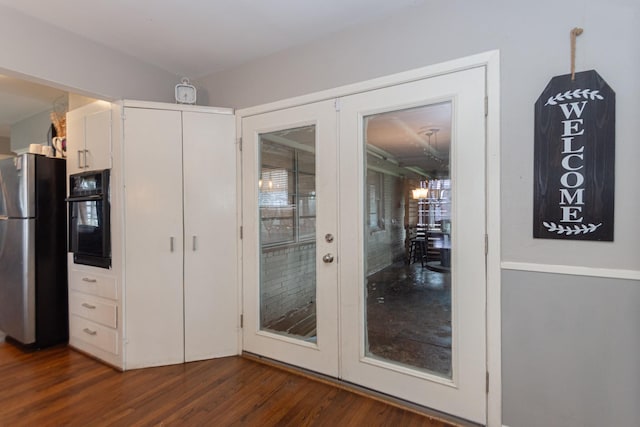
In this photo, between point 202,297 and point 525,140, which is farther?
point 202,297

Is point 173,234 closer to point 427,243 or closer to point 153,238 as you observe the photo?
point 153,238

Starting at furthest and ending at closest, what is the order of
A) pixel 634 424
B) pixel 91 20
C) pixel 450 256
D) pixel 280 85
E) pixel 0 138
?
pixel 0 138, pixel 280 85, pixel 91 20, pixel 450 256, pixel 634 424

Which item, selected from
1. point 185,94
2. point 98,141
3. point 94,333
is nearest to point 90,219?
point 98,141

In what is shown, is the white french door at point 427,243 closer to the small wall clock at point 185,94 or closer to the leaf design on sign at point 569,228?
the leaf design on sign at point 569,228

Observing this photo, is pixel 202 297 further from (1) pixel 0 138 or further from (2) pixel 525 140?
(1) pixel 0 138

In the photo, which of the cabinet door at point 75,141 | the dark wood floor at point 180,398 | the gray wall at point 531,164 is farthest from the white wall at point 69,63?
the dark wood floor at point 180,398

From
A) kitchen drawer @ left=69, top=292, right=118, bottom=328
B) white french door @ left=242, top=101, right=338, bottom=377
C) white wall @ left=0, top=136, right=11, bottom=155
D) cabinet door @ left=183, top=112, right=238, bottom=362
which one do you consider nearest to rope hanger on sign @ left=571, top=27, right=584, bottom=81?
white french door @ left=242, top=101, right=338, bottom=377

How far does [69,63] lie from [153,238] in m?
1.38

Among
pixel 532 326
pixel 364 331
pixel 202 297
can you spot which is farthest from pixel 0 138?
pixel 532 326

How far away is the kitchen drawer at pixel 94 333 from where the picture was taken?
2473mm

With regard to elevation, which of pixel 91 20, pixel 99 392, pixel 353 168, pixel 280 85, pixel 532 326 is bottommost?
pixel 99 392

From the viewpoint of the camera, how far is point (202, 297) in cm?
260

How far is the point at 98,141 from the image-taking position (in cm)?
255

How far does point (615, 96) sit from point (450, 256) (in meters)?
1.09
